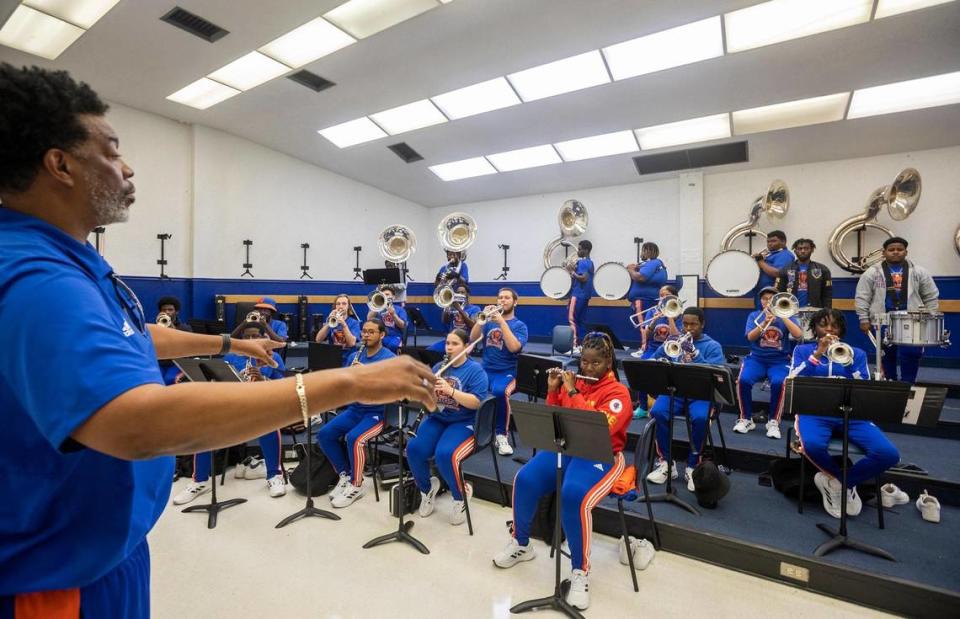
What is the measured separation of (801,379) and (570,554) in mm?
2013

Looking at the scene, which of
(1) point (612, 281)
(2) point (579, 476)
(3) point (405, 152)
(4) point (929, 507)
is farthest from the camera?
(3) point (405, 152)

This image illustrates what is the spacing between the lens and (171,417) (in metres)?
0.66

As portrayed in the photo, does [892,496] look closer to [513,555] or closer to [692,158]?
[513,555]

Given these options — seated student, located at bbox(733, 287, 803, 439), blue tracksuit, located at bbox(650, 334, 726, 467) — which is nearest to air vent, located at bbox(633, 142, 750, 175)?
seated student, located at bbox(733, 287, 803, 439)

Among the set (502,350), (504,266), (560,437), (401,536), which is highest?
(504,266)

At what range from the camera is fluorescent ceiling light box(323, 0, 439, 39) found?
5328 millimetres

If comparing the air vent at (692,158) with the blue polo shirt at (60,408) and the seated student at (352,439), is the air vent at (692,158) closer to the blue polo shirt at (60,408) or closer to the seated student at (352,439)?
the seated student at (352,439)

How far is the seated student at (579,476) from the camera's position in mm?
2926

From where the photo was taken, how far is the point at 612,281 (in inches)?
340

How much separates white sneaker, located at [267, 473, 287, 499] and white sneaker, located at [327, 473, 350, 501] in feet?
1.51

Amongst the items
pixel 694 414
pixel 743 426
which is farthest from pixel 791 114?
pixel 694 414

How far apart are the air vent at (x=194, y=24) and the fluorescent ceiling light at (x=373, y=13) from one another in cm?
151

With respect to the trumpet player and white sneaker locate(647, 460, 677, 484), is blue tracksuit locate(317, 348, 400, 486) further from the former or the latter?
white sneaker locate(647, 460, 677, 484)

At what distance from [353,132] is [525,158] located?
11.7 feet
